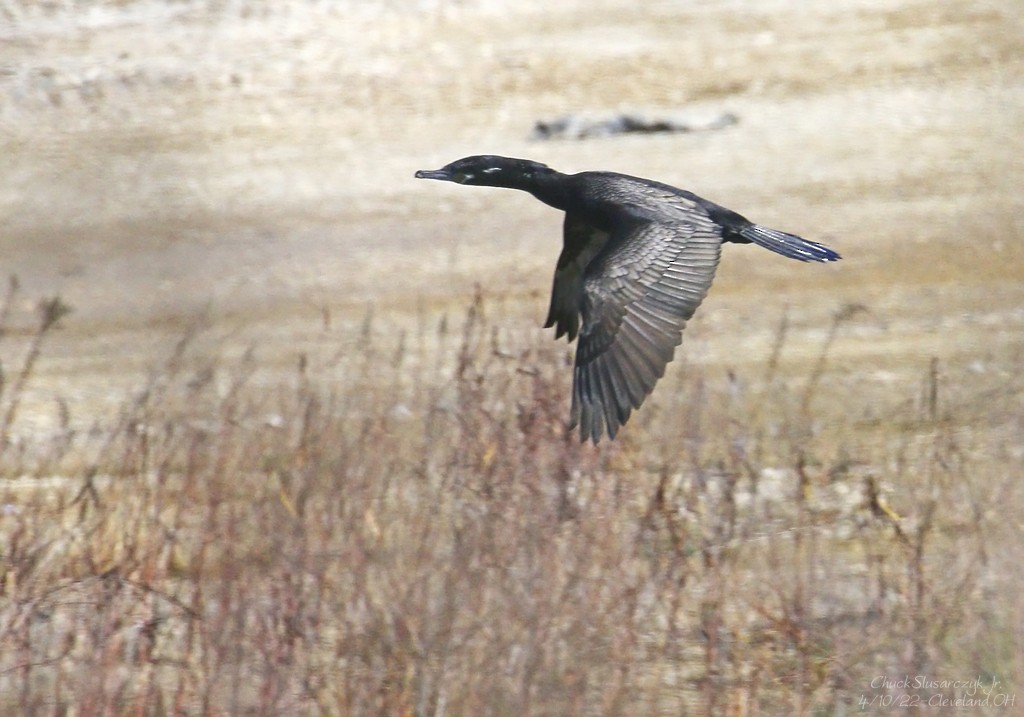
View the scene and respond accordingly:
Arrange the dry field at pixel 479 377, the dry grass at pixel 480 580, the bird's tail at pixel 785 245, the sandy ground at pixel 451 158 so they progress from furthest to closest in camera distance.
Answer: the sandy ground at pixel 451 158, the bird's tail at pixel 785 245, the dry field at pixel 479 377, the dry grass at pixel 480 580

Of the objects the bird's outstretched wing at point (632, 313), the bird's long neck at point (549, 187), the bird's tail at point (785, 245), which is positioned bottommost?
the bird's outstretched wing at point (632, 313)

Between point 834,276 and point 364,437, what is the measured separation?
5.38m

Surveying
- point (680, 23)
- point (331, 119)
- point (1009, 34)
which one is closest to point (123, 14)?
point (331, 119)

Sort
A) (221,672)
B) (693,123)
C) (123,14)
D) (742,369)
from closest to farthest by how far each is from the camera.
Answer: (221,672)
(742,369)
(693,123)
(123,14)

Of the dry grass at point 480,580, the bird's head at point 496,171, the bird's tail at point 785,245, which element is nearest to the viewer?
the dry grass at point 480,580

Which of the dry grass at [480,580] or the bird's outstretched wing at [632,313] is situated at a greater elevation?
the bird's outstretched wing at [632,313]

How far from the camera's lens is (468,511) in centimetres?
548

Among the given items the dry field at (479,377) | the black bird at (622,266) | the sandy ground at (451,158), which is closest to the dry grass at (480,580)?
the dry field at (479,377)

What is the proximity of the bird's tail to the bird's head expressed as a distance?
2.49ft

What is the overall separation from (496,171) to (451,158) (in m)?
6.59

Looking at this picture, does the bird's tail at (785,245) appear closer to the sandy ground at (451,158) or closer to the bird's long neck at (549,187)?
→ the bird's long neck at (549,187)

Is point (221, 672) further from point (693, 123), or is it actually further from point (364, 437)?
point (693, 123)

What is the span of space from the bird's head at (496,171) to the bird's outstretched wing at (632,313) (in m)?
0.58

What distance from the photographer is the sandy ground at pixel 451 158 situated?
9.99 metres
